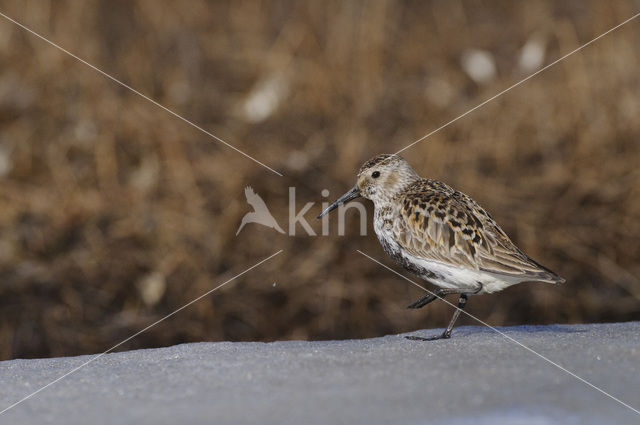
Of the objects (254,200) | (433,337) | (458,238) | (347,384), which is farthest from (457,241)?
(254,200)

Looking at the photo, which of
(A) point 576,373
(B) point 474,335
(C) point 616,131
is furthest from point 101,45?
(A) point 576,373

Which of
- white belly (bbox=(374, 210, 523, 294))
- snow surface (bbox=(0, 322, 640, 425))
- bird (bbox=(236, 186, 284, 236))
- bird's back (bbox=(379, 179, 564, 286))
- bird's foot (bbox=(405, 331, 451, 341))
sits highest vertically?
bird (bbox=(236, 186, 284, 236))

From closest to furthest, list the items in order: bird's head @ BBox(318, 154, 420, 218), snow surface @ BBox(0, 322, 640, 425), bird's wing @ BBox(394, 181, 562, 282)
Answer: snow surface @ BBox(0, 322, 640, 425)
bird's wing @ BBox(394, 181, 562, 282)
bird's head @ BBox(318, 154, 420, 218)

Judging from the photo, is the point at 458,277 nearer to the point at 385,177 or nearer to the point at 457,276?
the point at 457,276

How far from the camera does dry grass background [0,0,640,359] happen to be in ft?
12.4

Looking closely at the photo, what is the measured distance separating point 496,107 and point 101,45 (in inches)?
91.3

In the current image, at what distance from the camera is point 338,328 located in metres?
3.76

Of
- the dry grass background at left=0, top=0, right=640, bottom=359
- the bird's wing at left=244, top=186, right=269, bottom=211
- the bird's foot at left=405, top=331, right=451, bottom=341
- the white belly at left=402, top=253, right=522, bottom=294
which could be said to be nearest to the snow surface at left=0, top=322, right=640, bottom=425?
the bird's foot at left=405, top=331, right=451, bottom=341

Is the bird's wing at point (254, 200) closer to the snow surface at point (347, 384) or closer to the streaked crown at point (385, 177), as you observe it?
the streaked crown at point (385, 177)

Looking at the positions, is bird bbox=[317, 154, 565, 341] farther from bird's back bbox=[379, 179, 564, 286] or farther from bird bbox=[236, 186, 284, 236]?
bird bbox=[236, 186, 284, 236]

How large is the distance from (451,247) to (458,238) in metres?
0.04

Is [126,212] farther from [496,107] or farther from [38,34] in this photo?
[496,107]

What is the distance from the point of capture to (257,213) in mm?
3848

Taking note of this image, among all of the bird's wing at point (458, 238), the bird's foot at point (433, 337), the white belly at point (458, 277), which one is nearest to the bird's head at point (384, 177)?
the bird's wing at point (458, 238)
